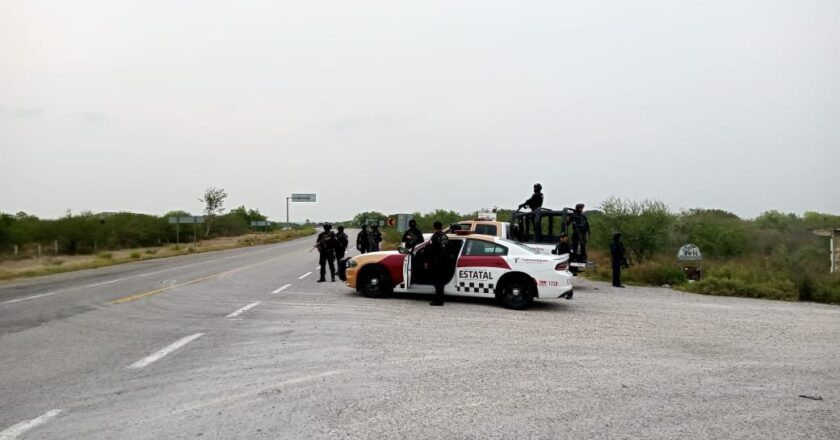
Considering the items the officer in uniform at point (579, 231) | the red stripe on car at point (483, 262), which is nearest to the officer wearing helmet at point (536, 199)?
the officer in uniform at point (579, 231)

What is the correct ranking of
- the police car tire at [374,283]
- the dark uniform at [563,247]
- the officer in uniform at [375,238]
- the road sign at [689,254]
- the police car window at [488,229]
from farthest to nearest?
the officer in uniform at [375,238] → the road sign at [689,254] → the police car window at [488,229] → the dark uniform at [563,247] → the police car tire at [374,283]

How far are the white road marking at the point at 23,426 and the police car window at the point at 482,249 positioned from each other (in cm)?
861

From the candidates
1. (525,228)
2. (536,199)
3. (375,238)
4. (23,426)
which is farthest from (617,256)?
(23,426)

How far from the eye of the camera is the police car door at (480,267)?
1220 centimetres

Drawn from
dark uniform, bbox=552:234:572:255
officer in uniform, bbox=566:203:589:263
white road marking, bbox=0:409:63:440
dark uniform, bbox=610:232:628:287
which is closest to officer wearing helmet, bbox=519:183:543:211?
officer in uniform, bbox=566:203:589:263

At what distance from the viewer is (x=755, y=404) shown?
17.4 ft

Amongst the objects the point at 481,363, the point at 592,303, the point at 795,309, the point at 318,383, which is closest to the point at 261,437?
the point at 318,383

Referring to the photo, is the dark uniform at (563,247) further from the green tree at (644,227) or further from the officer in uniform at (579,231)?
the green tree at (644,227)

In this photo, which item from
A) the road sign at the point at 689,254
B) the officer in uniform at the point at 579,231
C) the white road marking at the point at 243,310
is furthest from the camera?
the road sign at the point at 689,254

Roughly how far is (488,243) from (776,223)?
43039 millimetres

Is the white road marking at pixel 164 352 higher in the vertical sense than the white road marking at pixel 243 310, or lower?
higher

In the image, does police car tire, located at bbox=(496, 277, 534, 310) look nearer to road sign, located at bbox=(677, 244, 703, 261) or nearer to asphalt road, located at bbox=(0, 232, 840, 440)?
asphalt road, located at bbox=(0, 232, 840, 440)

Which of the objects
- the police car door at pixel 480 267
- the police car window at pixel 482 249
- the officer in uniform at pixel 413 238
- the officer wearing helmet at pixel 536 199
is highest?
the officer wearing helmet at pixel 536 199

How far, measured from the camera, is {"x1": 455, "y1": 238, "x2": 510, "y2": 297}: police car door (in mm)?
12195
